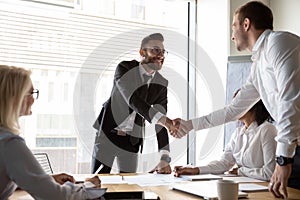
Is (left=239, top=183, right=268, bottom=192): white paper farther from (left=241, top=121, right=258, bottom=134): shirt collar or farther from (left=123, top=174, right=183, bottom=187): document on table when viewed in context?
(left=241, top=121, right=258, bottom=134): shirt collar

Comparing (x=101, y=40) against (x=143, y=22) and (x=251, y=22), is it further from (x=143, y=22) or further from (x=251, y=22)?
(x=251, y=22)

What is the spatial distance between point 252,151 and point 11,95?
1355 mm

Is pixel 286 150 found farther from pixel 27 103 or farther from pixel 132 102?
pixel 132 102

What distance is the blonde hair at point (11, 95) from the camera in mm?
1157

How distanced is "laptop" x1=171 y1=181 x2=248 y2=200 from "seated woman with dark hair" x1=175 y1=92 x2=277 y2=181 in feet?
1.12

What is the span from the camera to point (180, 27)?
12.0ft

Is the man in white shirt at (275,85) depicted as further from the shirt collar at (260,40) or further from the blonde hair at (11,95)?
the blonde hair at (11,95)

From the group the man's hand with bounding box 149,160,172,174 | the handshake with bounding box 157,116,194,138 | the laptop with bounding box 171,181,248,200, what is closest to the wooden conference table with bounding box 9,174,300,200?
the laptop with bounding box 171,181,248,200

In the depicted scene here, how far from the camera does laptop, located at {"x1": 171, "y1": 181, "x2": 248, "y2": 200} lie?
132 cm

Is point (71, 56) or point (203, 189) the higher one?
point (71, 56)

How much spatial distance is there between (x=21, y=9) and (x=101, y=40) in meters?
0.74

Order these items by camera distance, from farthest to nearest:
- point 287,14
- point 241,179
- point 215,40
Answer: point 215,40
point 287,14
point 241,179

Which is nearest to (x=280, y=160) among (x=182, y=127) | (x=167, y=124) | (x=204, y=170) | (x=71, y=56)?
(x=204, y=170)

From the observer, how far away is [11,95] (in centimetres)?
116
